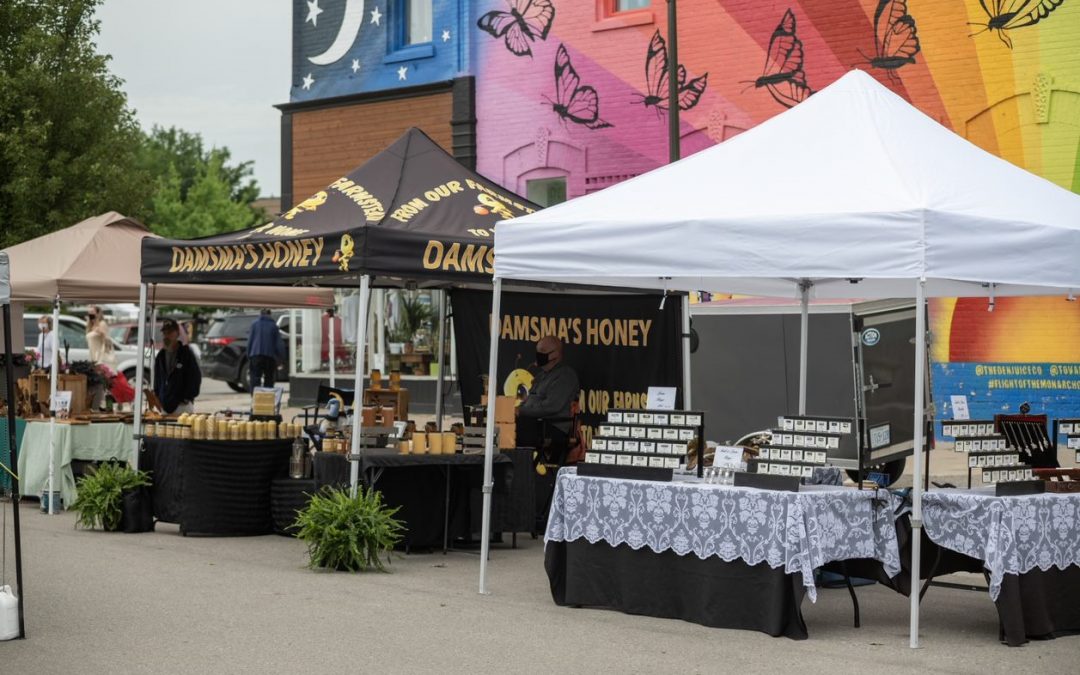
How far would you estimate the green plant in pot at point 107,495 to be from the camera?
1248 cm

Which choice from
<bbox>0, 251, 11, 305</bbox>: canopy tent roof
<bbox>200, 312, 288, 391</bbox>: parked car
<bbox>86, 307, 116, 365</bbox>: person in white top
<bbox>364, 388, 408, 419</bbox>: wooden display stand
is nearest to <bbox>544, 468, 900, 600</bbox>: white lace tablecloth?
<bbox>0, 251, 11, 305</bbox>: canopy tent roof

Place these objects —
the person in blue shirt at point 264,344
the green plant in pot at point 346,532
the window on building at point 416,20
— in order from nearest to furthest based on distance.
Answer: the green plant in pot at point 346,532
the person in blue shirt at point 264,344
the window on building at point 416,20

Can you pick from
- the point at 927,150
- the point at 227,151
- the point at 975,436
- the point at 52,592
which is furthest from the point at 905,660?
the point at 227,151

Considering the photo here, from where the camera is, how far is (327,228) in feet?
36.3

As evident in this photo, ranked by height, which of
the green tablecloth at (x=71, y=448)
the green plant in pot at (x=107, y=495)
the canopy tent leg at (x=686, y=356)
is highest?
the canopy tent leg at (x=686, y=356)

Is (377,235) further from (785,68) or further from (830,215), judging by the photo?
(785,68)

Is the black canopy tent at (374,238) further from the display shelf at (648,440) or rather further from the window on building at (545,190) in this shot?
the window on building at (545,190)

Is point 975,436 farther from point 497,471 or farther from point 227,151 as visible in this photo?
point 227,151

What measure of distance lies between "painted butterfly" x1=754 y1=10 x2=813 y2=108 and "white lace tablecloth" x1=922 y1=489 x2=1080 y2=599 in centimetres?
1224

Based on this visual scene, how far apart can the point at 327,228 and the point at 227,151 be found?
64908 millimetres

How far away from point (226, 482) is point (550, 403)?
2.96 meters

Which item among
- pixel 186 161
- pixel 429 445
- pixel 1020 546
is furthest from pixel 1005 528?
pixel 186 161

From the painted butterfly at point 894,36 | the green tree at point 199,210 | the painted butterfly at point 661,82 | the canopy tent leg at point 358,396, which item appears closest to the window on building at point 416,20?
→ the painted butterfly at point 661,82

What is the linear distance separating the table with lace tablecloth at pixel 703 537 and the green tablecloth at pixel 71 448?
6.49 metres
